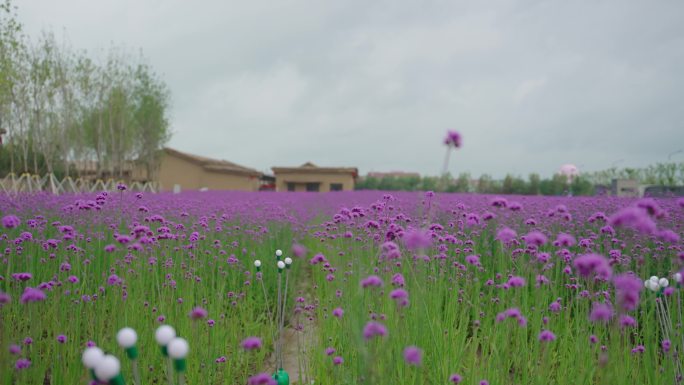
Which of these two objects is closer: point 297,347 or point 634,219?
point 634,219

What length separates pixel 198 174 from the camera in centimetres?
3609

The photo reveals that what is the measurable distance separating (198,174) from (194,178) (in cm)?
49

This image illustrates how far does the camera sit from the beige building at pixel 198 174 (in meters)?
35.7

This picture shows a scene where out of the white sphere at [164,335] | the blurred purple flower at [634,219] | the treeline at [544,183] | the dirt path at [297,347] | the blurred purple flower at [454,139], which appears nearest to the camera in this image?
the white sphere at [164,335]

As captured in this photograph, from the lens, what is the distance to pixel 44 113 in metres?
23.4

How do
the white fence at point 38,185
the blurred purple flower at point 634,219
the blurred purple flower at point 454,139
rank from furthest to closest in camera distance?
the white fence at point 38,185 < the blurred purple flower at point 454,139 < the blurred purple flower at point 634,219

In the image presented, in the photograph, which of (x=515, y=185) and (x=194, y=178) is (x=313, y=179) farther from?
(x=515, y=185)

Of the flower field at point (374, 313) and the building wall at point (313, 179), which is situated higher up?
the building wall at point (313, 179)

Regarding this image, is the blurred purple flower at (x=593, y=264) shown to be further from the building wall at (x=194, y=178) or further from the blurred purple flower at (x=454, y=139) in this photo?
the building wall at (x=194, y=178)

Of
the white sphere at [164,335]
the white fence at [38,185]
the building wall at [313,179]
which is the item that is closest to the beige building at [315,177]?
the building wall at [313,179]

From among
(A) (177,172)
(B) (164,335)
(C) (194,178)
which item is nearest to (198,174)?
(C) (194,178)

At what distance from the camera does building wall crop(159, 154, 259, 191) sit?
1409 inches

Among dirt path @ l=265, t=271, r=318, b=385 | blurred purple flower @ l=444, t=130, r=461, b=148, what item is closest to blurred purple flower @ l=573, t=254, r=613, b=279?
blurred purple flower @ l=444, t=130, r=461, b=148

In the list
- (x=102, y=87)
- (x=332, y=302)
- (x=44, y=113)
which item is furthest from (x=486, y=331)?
(x=102, y=87)
